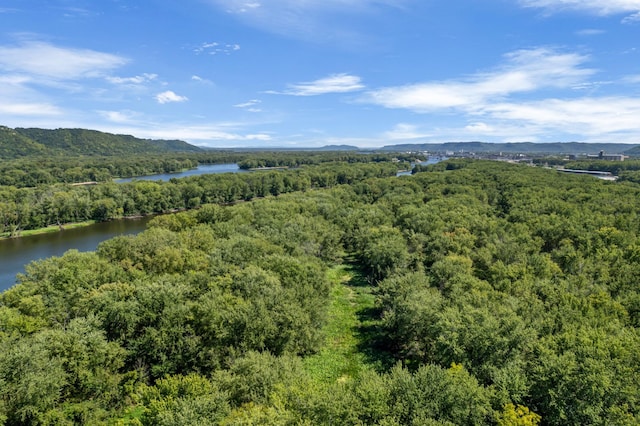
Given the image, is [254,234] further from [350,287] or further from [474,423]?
[474,423]

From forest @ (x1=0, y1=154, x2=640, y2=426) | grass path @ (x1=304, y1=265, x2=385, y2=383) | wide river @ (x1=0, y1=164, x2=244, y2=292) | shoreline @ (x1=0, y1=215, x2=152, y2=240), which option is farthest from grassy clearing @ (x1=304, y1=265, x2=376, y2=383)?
shoreline @ (x1=0, y1=215, x2=152, y2=240)

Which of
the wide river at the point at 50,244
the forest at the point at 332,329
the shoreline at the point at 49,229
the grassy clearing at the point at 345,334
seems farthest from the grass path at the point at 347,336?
the shoreline at the point at 49,229

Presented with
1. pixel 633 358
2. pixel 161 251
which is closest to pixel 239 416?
pixel 633 358

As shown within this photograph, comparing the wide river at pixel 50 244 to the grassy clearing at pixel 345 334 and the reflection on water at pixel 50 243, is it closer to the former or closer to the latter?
the reflection on water at pixel 50 243

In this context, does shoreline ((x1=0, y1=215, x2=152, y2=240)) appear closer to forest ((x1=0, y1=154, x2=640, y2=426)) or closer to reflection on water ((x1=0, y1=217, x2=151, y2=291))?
reflection on water ((x1=0, y1=217, x2=151, y2=291))

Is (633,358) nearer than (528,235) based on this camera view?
Yes

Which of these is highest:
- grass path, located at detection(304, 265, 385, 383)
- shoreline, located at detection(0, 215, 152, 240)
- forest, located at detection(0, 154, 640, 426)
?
forest, located at detection(0, 154, 640, 426)
